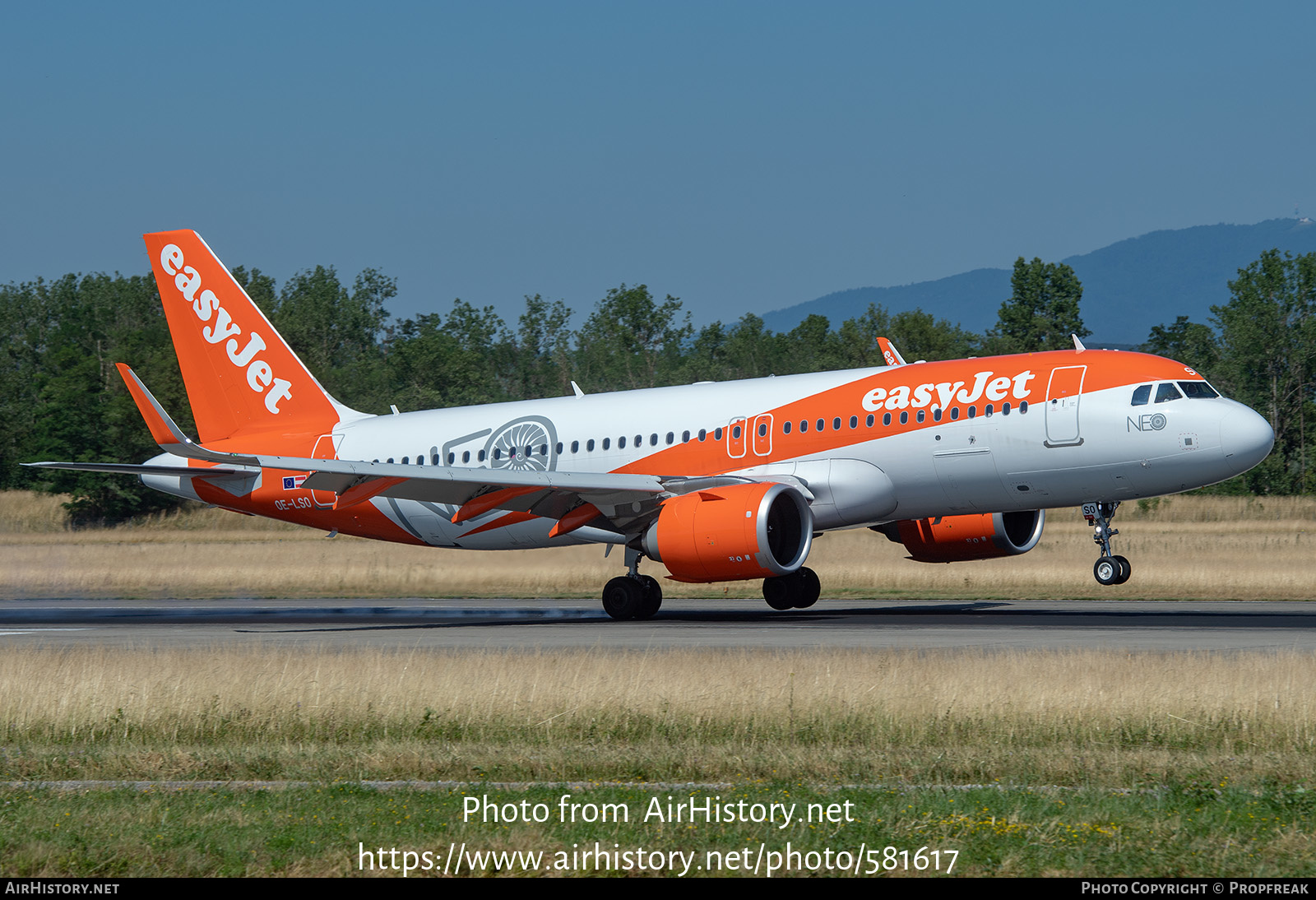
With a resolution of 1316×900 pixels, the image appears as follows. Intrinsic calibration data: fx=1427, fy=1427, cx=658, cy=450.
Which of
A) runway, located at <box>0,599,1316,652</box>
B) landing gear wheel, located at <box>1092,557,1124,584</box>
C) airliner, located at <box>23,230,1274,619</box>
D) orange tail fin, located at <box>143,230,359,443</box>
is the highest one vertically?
orange tail fin, located at <box>143,230,359,443</box>

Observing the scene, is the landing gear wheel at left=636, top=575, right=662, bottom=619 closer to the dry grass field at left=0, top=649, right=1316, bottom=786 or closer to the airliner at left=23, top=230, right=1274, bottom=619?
the airliner at left=23, top=230, right=1274, bottom=619

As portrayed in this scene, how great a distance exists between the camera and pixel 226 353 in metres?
32.7

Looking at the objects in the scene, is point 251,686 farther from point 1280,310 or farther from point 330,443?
point 1280,310

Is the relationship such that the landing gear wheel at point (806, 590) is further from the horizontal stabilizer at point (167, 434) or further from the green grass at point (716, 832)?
the green grass at point (716, 832)

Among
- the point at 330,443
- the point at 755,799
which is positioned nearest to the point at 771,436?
the point at 330,443

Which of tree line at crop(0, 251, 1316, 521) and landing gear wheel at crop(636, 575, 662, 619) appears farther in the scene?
tree line at crop(0, 251, 1316, 521)

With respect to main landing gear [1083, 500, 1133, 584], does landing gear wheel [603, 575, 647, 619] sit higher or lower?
lower

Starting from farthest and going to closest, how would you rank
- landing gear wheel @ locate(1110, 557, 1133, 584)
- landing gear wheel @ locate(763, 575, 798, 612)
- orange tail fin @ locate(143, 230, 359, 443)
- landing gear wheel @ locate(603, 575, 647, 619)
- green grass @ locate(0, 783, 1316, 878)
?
orange tail fin @ locate(143, 230, 359, 443)
landing gear wheel @ locate(763, 575, 798, 612)
landing gear wheel @ locate(603, 575, 647, 619)
landing gear wheel @ locate(1110, 557, 1133, 584)
green grass @ locate(0, 783, 1316, 878)

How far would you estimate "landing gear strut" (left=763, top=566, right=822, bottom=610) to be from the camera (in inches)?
1105

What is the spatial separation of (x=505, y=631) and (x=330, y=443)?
32.6 ft

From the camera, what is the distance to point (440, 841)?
8.47m

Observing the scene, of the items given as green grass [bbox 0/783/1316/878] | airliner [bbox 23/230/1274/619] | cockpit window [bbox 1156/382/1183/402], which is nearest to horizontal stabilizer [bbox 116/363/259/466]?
airliner [bbox 23/230/1274/619]

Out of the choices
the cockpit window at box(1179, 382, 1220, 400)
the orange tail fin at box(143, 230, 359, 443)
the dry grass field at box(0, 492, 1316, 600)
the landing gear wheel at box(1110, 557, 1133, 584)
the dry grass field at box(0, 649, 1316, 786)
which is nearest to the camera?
the dry grass field at box(0, 649, 1316, 786)

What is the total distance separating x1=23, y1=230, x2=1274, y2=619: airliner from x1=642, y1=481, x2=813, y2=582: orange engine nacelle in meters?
0.03
